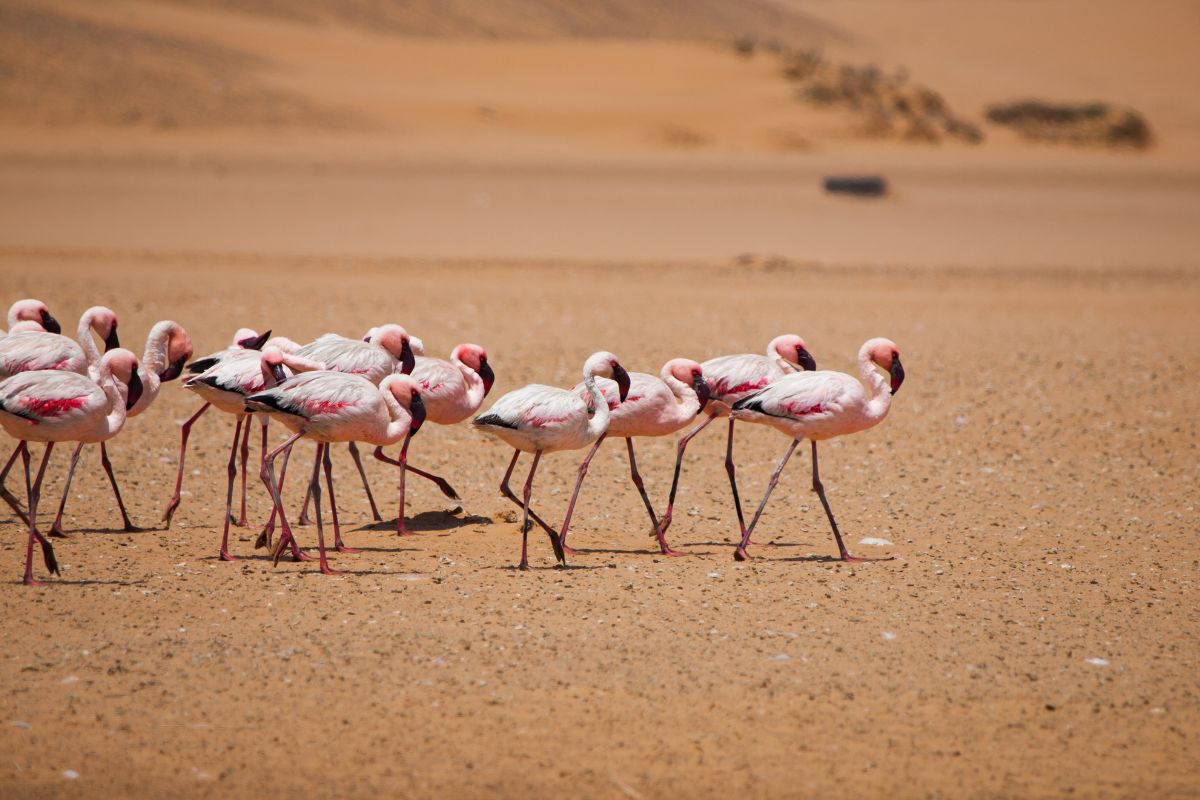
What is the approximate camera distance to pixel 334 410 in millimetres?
7434

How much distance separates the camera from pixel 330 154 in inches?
1276

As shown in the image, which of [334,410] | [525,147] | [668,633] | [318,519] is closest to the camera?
[668,633]

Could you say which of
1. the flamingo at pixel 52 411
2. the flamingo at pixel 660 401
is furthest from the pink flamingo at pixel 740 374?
the flamingo at pixel 52 411

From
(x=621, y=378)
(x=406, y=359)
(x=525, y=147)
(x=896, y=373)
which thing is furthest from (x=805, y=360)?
(x=525, y=147)

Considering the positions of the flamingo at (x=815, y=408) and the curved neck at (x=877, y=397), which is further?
the curved neck at (x=877, y=397)

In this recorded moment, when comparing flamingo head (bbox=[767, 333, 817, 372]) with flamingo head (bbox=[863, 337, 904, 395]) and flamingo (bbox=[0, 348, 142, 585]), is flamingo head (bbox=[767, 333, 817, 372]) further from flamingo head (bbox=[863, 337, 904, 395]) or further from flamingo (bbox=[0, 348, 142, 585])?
flamingo (bbox=[0, 348, 142, 585])

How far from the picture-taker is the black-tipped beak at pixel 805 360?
8576mm

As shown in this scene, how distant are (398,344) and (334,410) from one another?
127 cm

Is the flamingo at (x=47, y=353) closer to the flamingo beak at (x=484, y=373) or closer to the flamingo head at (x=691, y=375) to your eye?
the flamingo beak at (x=484, y=373)

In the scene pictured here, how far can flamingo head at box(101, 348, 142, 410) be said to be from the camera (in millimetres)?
7652

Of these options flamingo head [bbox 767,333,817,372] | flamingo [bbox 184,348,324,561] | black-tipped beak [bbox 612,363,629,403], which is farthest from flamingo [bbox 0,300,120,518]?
flamingo head [bbox 767,333,817,372]

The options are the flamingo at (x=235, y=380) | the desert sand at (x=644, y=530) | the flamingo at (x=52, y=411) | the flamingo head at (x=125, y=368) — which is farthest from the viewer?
the flamingo at (x=235, y=380)

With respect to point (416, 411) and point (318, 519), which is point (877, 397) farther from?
point (318, 519)

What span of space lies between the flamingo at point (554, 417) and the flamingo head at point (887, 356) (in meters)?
1.67
